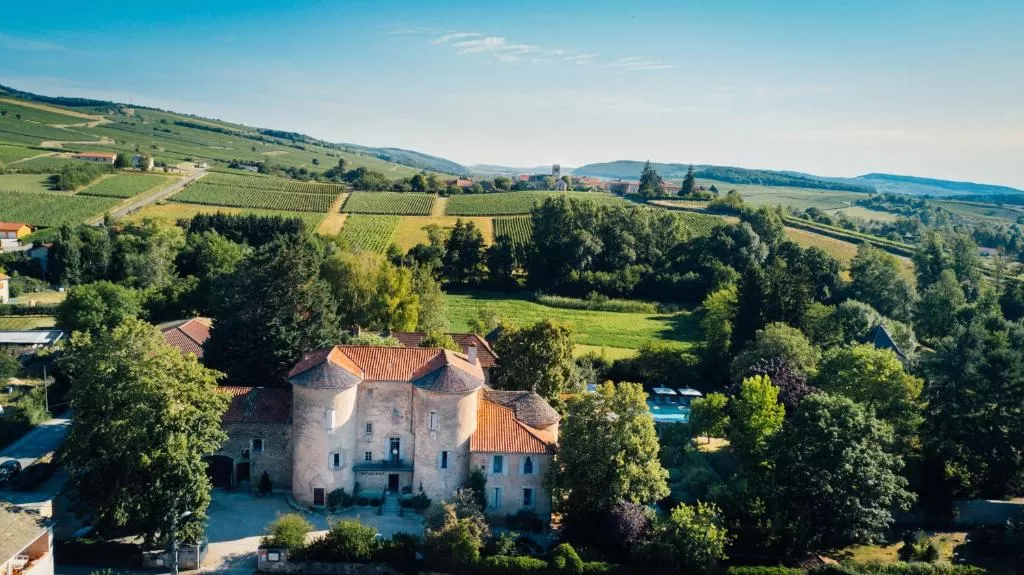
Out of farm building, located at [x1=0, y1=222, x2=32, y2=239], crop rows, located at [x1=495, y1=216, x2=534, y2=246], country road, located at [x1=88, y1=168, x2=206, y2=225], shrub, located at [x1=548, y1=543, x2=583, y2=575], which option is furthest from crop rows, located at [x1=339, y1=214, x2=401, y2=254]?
shrub, located at [x1=548, y1=543, x2=583, y2=575]

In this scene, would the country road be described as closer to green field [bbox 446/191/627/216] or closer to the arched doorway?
green field [bbox 446/191/627/216]

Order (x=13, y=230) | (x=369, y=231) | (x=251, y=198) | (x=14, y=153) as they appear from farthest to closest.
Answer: (x=14, y=153)
(x=251, y=198)
(x=369, y=231)
(x=13, y=230)

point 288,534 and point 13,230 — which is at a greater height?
point 13,230

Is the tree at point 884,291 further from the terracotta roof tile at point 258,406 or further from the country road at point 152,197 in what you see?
the country road at point 152,197

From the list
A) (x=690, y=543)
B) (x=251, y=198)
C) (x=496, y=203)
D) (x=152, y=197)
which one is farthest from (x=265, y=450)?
(x=152, y=197)

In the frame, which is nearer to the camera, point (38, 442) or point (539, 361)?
point (38, 442)

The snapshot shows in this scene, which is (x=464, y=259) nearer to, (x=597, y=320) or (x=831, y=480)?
(x=597, y=320)

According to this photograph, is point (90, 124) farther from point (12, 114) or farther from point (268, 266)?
point (268, 266)
